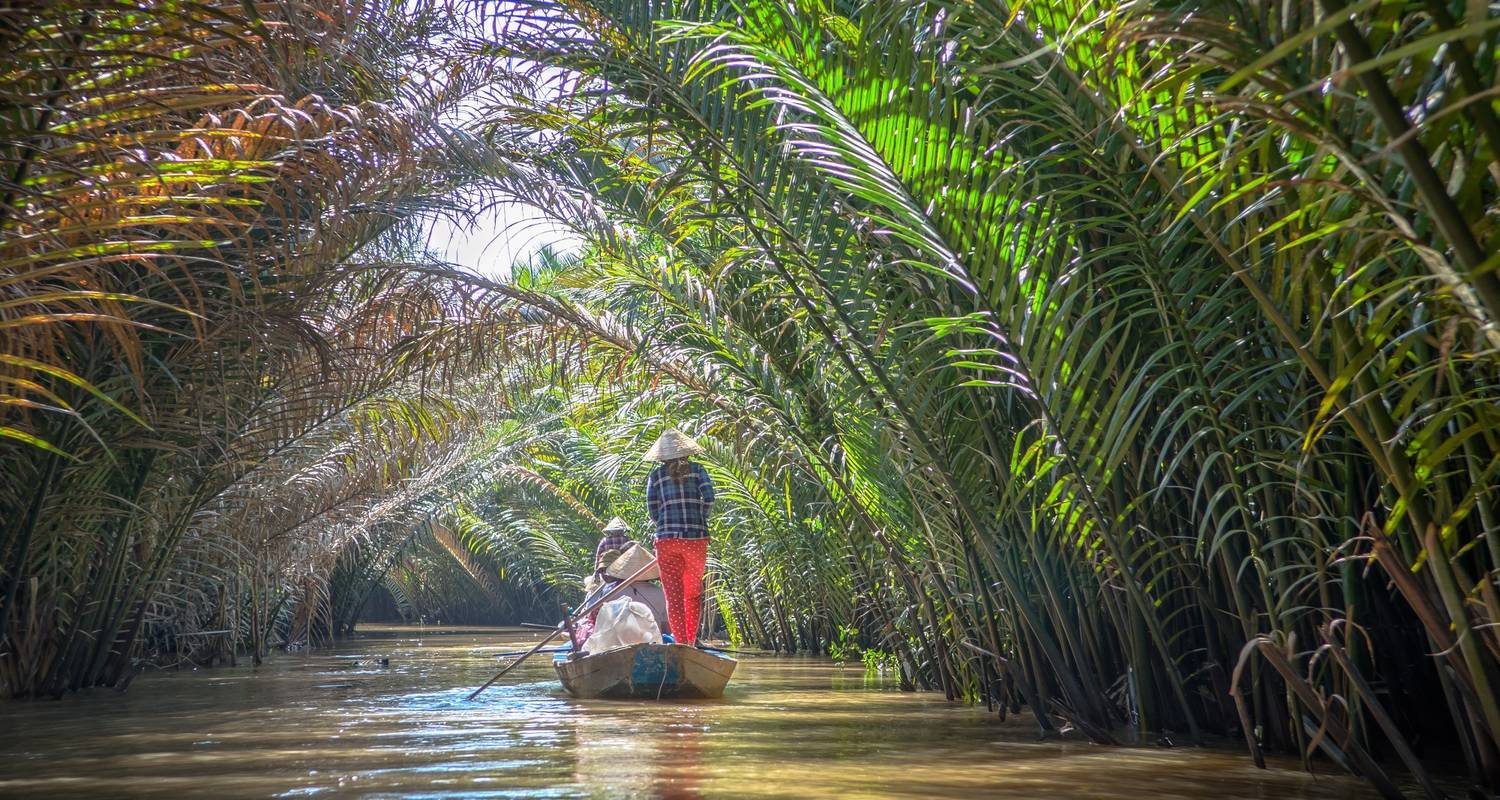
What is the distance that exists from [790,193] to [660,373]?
513cm

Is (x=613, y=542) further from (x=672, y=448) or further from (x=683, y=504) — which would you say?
(x=672, y=448)

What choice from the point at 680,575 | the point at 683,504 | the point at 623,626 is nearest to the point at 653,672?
the point at 623,626

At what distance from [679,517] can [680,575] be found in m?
0.52

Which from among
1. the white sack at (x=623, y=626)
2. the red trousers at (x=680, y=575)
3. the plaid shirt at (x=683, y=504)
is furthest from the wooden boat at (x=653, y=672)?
the plaid shirt at (x=683, y=504)

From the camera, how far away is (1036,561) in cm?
542

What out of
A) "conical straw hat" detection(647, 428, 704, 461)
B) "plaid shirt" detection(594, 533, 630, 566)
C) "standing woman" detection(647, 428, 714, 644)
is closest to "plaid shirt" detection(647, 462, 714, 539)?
"standing woman" detection(647, 428, 714, 644)

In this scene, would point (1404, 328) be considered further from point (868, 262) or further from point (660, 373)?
point (660, 373)

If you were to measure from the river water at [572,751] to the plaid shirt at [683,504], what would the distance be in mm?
1411

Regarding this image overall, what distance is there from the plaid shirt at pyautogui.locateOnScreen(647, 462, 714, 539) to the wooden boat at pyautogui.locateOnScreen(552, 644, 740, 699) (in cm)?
147

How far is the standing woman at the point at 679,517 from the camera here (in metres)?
10.0

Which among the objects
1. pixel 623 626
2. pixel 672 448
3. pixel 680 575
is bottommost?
pixel 623 626

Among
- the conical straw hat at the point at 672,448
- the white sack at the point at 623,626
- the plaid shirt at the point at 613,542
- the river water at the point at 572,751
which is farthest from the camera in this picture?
the plaid shirt at the point at 613,542

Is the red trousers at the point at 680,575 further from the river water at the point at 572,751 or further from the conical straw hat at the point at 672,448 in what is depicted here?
the river water at the point at 572,751

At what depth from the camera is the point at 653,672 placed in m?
8.66
